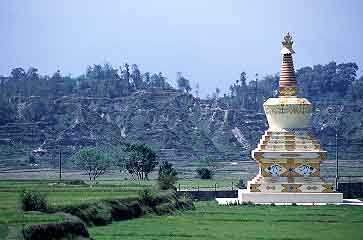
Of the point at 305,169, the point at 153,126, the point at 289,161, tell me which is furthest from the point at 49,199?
the point at 153,126

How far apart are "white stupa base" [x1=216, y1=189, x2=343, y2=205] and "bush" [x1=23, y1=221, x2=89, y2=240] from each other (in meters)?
21.8

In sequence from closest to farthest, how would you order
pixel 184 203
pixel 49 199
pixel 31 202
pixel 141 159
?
pixel 31 202 < pixel 49 199 < pixel 184 203 < pixel 141 159

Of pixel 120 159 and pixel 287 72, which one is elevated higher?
pixel 287 72

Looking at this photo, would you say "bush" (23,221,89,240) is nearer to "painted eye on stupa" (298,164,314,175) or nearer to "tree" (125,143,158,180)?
"painted eye on stupa" (298,164,314,175)

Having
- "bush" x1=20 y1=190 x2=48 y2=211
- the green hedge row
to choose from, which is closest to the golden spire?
the green hedge row

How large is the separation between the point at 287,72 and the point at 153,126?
6261cm

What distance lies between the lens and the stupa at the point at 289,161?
48.6 m

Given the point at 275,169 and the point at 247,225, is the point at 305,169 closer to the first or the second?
the point at 275,169

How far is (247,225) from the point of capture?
34.7 meters

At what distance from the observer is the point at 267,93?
15275cm

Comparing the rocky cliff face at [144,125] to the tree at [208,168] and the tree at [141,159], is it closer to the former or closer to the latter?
the tree at [208,168]

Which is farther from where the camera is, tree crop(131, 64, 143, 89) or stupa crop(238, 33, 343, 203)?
tree crop(131, 64, 143, 89)

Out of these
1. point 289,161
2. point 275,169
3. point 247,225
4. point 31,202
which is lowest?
point 247,225

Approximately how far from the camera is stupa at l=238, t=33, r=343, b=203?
4859 centimetres
